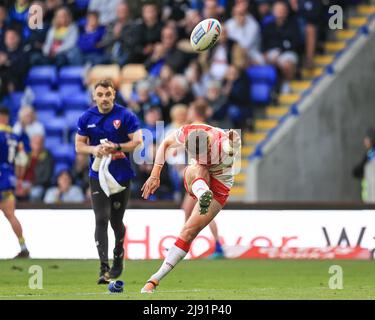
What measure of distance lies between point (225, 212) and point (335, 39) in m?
6.68

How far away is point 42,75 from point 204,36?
12670 millimetres

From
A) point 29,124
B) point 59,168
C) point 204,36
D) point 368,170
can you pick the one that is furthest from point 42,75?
point 204,36

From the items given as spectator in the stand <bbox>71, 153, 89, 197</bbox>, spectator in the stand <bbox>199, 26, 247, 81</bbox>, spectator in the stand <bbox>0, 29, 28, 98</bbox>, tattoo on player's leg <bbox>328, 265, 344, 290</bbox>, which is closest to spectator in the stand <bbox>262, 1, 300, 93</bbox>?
spectator in the stand <bbox>199, 26, 247, 81</bbox>

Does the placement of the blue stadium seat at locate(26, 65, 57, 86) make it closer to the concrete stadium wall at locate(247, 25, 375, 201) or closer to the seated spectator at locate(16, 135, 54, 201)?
the seated spectator at locate(16, 135, 54, 201)

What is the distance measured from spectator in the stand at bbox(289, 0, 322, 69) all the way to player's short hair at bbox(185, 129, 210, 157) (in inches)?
474

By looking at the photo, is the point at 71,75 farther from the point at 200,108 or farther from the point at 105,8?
the point at 200,108

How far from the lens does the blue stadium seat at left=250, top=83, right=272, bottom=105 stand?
2539 centimetres

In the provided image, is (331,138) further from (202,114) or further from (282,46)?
(202,114)

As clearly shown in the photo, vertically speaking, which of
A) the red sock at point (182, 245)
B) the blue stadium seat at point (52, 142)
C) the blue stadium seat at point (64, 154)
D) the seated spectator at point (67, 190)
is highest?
the blue stadium seat at point (52, 142)

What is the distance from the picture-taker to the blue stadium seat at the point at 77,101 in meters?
26.4

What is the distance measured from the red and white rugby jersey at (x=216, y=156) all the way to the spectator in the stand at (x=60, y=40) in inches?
536

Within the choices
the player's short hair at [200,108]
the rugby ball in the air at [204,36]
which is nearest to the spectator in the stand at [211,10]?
the player's short hair at [200,108]

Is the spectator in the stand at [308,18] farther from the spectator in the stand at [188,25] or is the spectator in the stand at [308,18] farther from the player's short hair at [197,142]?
the player's short hair at [197,142]

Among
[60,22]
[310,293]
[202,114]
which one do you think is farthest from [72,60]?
[310,293]
